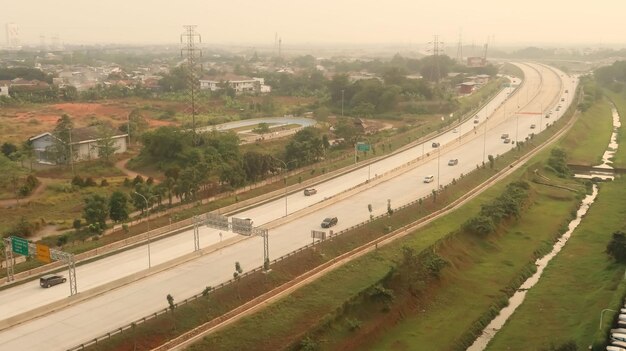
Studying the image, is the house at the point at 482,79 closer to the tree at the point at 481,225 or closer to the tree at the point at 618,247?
the tree at the point at 481,225

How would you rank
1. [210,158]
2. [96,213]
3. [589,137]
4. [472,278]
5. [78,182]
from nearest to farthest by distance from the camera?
[472,278], [96,213], [78,182], [210,158], [589,137]

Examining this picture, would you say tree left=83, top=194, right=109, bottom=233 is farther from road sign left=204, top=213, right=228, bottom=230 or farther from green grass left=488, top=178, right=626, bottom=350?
green grass left=488, top=178, right=626, bottom=350

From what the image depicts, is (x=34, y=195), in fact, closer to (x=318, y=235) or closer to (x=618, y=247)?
(x=318, y=235)

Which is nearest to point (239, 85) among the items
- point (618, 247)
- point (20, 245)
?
point (618, 247)

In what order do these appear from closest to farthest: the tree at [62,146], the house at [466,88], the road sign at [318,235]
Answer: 1. the road sign at [318,235]
2. the tree at [62,146]
3. the house at [466,88]

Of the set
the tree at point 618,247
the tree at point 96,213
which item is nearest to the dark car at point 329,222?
the tree at point 96,213

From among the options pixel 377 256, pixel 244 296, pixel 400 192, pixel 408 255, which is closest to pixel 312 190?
pixel 400 192
